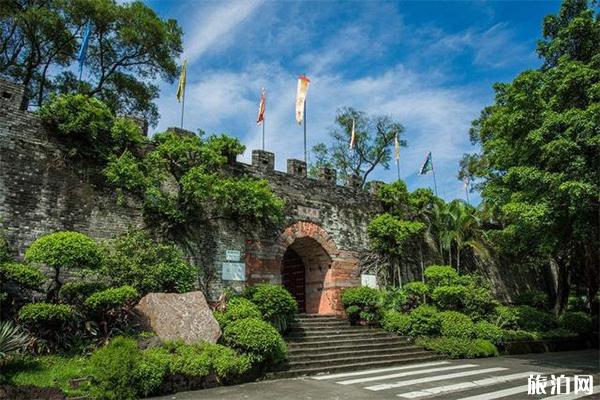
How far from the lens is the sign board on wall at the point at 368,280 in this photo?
47.5 feet

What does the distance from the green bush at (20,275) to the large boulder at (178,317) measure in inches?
71.5

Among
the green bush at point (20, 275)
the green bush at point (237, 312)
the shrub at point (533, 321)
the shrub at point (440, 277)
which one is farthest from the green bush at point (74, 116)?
the shrub at point (533, 321)

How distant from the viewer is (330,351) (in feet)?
33.1

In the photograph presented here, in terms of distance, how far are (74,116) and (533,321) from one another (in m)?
13.9

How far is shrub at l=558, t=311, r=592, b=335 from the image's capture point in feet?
45.3

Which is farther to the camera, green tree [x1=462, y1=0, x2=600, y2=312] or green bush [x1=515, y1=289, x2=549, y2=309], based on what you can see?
green bush [x1=515, y1=289, x2=549, y2=309]

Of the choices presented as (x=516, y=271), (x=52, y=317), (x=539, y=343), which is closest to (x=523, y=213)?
(x=539, y=343)

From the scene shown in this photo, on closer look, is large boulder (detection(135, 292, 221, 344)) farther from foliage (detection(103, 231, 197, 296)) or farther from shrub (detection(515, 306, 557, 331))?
shrub (detection(515, 306, 557, 331))

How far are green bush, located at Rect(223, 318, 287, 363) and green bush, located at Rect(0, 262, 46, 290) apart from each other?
11.3ft

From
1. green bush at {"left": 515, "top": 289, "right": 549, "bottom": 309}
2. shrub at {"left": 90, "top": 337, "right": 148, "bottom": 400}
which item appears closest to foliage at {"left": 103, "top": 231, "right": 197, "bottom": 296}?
shrub at {"left": 90, "top": 337, "right": 148, "bottom": 400}

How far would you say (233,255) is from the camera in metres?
11.8

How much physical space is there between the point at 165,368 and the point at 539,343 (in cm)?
1051

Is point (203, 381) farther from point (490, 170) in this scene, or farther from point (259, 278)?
point (490, 170)

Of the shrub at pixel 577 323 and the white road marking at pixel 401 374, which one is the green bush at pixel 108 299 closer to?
the white road marking at pixel 401 374
